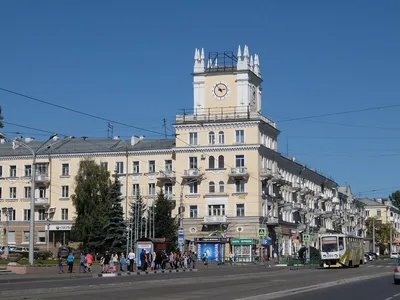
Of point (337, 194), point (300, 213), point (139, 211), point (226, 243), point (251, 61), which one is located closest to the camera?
point (139, 211)

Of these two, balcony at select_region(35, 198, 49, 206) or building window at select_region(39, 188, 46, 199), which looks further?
building window at select_region(39, 188, 46, 199)

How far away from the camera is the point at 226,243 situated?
84688mm

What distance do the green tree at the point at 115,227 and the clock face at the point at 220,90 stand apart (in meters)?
18.1

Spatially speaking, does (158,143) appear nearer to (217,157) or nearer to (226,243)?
(217,157)

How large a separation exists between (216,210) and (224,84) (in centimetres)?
1510

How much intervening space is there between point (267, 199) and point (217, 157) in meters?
8.01

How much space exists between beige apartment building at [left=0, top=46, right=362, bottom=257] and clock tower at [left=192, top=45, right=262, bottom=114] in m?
0.12

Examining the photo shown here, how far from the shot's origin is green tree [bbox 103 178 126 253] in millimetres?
77125

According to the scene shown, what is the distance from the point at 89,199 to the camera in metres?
86.1

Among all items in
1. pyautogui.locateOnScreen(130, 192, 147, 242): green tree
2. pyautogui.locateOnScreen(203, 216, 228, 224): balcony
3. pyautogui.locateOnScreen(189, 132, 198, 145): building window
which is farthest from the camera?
pyautogui.locateOnScreen(189, 132, 198, 145): building window

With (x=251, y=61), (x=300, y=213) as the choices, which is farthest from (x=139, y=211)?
(x=300, y=213)

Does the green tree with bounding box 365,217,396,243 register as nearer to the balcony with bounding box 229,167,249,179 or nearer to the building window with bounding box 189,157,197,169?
the balcony with bounding box 229,167,249,179

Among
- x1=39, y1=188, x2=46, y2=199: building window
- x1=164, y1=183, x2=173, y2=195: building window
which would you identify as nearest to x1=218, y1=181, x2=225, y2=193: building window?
x1=164, y1=183, x2=173, y2=195: building window

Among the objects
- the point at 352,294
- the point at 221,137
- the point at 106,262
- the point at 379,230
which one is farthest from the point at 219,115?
the point at 379,230
